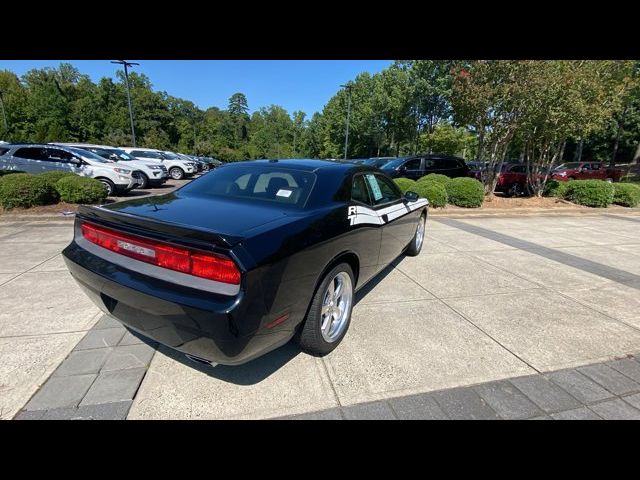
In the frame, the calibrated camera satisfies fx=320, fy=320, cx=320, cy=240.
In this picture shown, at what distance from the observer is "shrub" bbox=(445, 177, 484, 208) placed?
401 inches

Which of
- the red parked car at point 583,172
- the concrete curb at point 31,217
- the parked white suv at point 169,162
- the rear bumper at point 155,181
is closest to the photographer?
the concrete curb at point 31,217

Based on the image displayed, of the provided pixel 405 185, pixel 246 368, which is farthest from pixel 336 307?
pixel 405 185

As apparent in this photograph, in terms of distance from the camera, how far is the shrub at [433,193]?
384 inches

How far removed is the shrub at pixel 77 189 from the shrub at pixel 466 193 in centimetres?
1017

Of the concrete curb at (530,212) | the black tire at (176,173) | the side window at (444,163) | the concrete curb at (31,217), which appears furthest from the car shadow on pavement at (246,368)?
the black tire at (176,173)

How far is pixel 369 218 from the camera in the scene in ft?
10.1

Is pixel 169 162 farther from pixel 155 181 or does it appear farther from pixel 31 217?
pixel 31 217

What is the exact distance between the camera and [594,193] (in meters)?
11.8

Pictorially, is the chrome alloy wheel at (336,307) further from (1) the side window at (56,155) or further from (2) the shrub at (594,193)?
(2) the shrub at (594,193)

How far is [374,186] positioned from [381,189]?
0.22 meters

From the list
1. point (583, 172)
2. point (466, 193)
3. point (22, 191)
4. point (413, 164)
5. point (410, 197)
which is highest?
point (413, 164)

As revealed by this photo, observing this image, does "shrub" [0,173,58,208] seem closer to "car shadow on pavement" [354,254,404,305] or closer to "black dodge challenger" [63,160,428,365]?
"black dodge challenger" [63,160,428,365]

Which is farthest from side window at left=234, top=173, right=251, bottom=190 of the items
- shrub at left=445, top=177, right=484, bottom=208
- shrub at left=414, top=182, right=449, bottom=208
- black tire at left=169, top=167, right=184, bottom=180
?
black tire at left=169, top=167, right=184, bottom=180
